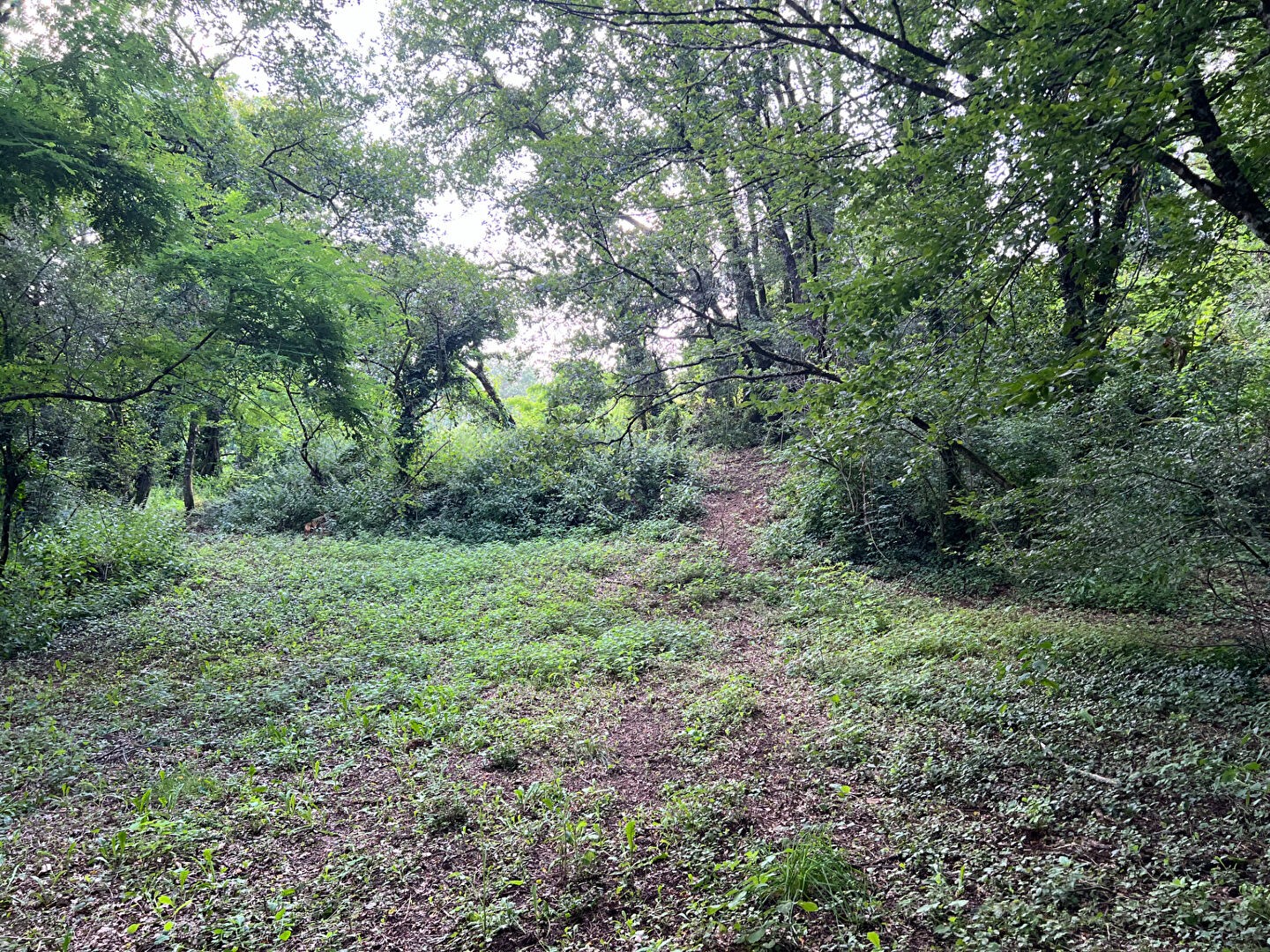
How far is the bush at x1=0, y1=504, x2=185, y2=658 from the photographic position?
7625 millimetres

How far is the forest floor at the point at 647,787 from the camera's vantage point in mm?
2982

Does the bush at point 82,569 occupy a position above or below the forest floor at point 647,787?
above

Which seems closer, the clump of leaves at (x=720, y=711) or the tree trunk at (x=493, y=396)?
the clump of leaves at (x=720, y=711)

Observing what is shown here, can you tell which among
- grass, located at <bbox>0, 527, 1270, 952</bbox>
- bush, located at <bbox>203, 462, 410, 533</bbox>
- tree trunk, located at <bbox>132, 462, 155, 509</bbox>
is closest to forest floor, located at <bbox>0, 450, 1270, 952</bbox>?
grass, located at <bbox>0, 527, 1270, 952</bbox>

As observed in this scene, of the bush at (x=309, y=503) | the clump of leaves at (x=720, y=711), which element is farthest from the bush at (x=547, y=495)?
the clump of leaves at (x=720, y=711)

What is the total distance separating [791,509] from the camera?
36.6ft

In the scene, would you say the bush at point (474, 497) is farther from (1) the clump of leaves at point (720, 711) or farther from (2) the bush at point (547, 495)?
(1) the clump of leaves at point (720, 711)

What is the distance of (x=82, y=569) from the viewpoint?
29.1 feet

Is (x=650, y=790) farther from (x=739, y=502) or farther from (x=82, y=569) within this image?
(x=82, y=569)

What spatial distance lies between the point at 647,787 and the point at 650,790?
4cm

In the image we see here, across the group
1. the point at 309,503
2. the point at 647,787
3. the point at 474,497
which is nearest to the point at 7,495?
the point at 309,503

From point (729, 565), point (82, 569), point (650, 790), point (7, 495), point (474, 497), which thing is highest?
point (7, 495)

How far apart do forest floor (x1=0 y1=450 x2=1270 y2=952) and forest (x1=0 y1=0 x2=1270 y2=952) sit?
1.2 inches

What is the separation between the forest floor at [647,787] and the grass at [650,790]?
20 millimetres
